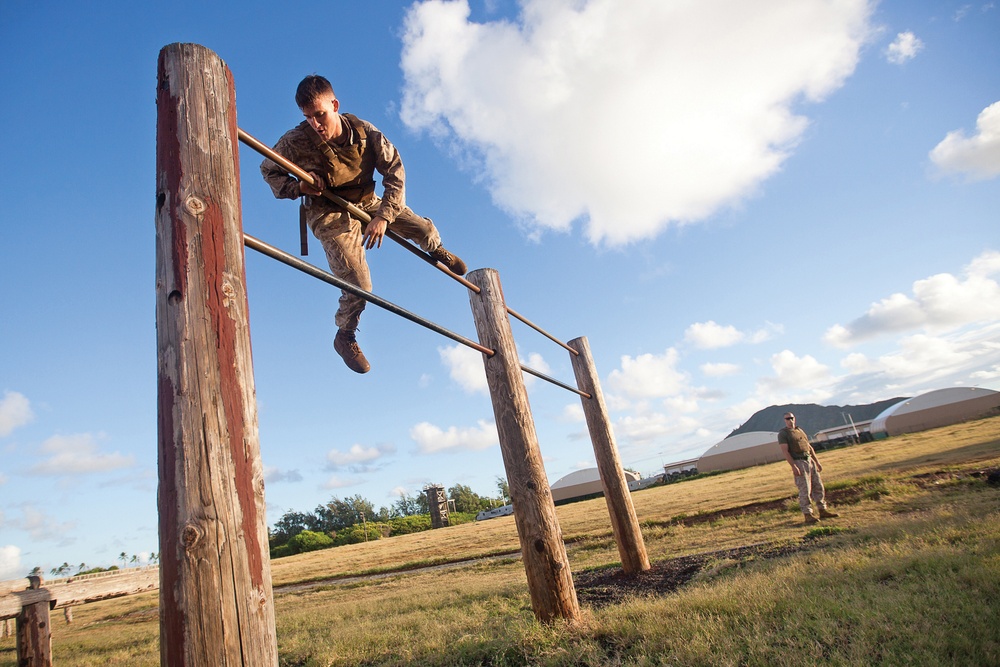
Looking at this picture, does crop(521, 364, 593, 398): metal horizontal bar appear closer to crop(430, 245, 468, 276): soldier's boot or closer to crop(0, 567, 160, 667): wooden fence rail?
crop(430, 245, 468, 276): soldier's boot

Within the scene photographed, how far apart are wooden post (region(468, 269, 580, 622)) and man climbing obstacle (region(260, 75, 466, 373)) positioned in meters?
1.11

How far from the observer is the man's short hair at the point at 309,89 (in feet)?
10.5

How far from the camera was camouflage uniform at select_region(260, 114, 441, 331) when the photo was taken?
346cm

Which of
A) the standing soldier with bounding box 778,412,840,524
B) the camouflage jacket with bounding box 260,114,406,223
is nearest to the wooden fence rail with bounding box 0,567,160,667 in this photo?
the camouflage jacket with bounding box 260,114,406,223

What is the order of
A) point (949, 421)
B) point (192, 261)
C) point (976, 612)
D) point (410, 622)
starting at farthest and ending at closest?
point (949, 421)
point (410, 622)
point (976, 612)
point (192, 261)

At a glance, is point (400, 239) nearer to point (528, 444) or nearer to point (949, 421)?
point (528, 444)

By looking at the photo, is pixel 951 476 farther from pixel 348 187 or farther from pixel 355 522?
pixel 355 522

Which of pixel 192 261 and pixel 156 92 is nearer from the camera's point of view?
pixel 192 261

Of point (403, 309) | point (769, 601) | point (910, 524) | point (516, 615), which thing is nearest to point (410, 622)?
point (516, 615)

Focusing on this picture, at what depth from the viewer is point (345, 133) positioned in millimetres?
3488

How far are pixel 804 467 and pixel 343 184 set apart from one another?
9585mm

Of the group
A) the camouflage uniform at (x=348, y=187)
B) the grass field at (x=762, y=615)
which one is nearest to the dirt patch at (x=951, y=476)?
the grass field at (x=762, y=615)

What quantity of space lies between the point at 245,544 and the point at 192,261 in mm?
984

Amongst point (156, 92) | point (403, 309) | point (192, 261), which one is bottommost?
point (192, 261)
